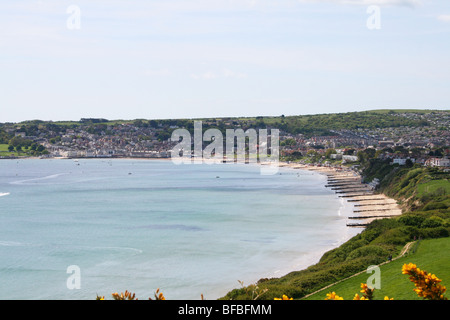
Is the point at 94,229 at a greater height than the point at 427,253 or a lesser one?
lesser

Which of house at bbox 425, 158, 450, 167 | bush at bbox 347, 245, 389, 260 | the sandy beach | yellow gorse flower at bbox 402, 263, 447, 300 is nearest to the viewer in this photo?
yellow gorse flower at bbox 402, 263, 447, 300

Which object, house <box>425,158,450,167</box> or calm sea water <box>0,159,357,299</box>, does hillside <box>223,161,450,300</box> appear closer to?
calm sea water <box>0,159,357,299</box>

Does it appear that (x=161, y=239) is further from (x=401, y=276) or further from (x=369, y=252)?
(x=401, y=276)

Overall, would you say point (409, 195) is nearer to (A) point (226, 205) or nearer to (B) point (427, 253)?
(A) point (226, 205)

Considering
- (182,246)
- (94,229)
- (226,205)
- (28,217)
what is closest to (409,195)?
(226,205)

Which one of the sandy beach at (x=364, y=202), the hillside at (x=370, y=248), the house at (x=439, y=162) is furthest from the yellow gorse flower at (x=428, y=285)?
the house at (x=439, y=162)

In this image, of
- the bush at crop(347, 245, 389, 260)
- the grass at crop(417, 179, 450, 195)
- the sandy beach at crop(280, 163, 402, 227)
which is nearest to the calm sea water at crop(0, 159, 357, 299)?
the sandy beach at crop(280, 163, 402, 227)
